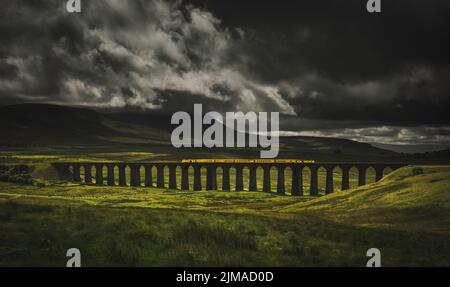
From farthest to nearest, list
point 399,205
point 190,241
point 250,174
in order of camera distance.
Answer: point 250,174 → point 399,205 → point 190,241

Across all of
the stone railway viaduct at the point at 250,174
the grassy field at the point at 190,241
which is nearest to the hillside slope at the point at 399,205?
the grassy field at the point at 190,241

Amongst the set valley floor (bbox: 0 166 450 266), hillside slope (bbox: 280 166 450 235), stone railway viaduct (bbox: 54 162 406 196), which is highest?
valley floor (bbox: 0 166 450 266)

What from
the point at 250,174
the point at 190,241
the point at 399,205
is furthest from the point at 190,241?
the point at 250,174

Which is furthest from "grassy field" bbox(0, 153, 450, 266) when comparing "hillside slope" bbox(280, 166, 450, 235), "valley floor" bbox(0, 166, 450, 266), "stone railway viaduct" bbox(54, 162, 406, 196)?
"stone railway viaduct" bbox(54, 162, 406, 196)

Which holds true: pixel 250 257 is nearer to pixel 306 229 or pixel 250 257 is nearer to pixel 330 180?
pixel 306 229

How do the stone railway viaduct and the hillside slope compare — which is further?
the stone railway viaduct

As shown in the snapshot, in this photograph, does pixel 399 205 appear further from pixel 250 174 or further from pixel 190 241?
pixel 250 174

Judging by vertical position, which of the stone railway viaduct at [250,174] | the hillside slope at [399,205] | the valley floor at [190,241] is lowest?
the stone railway viaduct at [250,174]

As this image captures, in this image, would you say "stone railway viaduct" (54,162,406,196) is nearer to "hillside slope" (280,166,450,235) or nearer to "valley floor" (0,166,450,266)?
"hillside slope" (280,166,450,235)

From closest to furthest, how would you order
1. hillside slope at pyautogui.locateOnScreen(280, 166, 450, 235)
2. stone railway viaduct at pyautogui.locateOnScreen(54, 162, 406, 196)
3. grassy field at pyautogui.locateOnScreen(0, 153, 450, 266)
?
grassy field at pyautogui.locateOnScreen(0, 153, 450, 266) → hillside slope at pyautogui.locateOnScreen(280, 166, 450, 235) → stone railway viaduct at pyautogui.locateOnScreen(54, 162, 406, 196)

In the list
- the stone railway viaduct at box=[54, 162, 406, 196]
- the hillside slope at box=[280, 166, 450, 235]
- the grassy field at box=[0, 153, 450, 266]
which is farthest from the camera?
the stone railway viaduct at box=[54, 162, 406, 196]

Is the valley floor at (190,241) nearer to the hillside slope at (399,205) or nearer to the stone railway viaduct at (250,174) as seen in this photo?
the hillside slope at (399,205)

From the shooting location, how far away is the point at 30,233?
2352 cm
